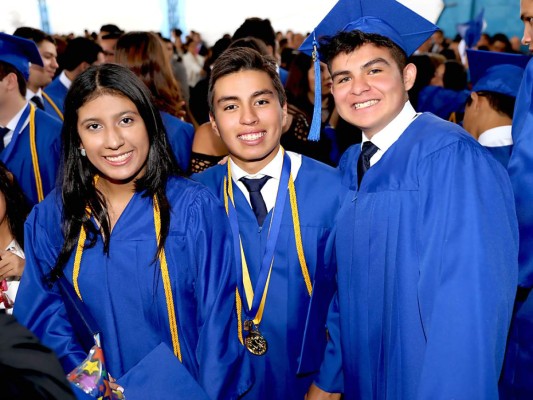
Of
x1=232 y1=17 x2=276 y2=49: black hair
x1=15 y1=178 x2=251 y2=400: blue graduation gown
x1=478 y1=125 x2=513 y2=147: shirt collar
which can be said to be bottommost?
x1=15 y1=178 x2=251 y2=400: blue graduation gown

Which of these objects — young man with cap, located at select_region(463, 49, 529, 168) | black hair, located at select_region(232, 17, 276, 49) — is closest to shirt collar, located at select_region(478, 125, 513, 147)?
young man with cap, located at select_region(463, 49, 529, 168)

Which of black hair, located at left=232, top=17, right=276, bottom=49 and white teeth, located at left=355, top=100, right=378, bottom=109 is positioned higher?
black hair, located at left=232, top=17, right=276, bottom=49

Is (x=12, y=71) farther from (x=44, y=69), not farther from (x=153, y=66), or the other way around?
(x=44, y=69)

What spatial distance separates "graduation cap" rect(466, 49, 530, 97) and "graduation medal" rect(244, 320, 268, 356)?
5.62 ft

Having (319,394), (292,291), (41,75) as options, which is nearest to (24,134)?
(41,75)

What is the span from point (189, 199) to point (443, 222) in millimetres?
846

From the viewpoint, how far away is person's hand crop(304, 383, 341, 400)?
6.55 feet

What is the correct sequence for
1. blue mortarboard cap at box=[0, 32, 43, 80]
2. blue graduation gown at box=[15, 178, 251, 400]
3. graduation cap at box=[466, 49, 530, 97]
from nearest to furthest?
blue graduation gown at box=[15, 178, 251, 400]
graduation cap at box=[466, 49, 530, 97]
blue mortarboard cap at box=[0, 32, 43, 80]

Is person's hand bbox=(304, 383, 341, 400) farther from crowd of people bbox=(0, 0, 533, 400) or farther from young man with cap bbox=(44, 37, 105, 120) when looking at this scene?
young man with cap bbox=(44, 37, 105, 120)

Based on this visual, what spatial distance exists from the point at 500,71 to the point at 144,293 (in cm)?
205

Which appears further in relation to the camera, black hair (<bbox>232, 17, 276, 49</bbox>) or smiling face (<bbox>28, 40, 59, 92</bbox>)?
smiling face (<bbox>28, 40, 59, 92</bbox>)

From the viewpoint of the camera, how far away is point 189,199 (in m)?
1.83

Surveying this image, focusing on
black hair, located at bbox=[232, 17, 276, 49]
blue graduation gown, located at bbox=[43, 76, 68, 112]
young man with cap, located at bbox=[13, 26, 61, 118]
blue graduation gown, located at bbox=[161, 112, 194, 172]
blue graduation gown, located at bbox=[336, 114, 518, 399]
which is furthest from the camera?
blue graduation gown, located at bbox=[43, 76, 68, 112]

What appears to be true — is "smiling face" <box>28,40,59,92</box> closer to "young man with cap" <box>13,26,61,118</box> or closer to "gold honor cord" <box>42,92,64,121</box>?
"young man with cap" <box>13,26,61,118</box>
